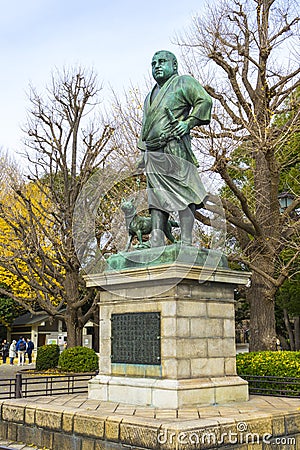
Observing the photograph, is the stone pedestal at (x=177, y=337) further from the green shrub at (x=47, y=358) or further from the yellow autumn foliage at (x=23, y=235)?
the green shrub at (x=47, y=358)

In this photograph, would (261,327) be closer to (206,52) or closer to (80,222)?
(80,222)

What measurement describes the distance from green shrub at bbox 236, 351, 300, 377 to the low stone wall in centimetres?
340

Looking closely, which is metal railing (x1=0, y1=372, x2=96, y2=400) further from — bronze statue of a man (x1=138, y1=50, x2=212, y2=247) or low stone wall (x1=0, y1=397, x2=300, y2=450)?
bronze statue of a man (x1=138, y1=50, x2=212, y2=247)

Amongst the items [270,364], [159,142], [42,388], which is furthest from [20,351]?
[159,142]

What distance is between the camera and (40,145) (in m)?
22.4

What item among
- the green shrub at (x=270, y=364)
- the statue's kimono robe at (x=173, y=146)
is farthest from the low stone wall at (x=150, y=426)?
the green shrub at (x=270, y=364)

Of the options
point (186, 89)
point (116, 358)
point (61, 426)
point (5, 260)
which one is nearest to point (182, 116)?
point (186, 89)

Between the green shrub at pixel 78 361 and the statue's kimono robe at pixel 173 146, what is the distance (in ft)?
40.6

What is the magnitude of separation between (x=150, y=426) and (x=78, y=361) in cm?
1414

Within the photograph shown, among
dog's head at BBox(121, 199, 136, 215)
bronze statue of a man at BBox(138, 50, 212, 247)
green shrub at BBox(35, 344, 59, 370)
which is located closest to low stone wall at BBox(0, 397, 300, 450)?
bronze statue of a man at BBox(138, 50, 212, 247)

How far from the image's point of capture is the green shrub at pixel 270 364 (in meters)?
11.2

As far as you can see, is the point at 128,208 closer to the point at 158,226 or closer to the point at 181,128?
the point at 158,226

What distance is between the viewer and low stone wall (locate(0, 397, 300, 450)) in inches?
226

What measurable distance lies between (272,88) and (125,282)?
1055 cm
